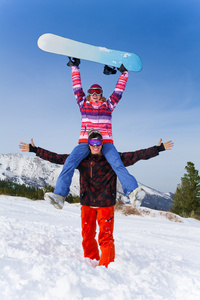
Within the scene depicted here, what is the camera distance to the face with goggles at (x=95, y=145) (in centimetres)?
366

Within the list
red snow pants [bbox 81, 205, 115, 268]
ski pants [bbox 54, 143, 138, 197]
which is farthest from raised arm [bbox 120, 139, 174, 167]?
red snow pants [bbox 81, 205, 115, 268]

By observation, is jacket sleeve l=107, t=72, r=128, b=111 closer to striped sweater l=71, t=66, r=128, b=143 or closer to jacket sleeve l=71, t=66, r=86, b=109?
striped sweater l=71, t=66, r=128, b=143

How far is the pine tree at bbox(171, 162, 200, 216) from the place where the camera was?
1099 inches

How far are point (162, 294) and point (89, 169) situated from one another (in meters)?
1.77

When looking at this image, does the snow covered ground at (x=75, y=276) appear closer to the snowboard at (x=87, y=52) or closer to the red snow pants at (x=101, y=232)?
the red snow pants at (x=101, y=232)

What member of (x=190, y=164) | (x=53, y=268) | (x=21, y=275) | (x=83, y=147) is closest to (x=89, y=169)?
(x=83, y=147)

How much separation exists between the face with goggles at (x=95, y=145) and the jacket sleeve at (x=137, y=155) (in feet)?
1.26

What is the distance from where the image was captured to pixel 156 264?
384 centimetres

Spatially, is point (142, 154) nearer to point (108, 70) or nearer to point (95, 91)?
point (95, 91)

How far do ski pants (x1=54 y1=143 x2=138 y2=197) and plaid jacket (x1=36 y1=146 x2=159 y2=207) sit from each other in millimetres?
157

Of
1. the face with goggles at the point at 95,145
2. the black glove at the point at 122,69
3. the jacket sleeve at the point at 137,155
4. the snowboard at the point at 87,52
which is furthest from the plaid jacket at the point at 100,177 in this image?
the snowboard at the point at 87,52

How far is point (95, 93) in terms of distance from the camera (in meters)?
4.12

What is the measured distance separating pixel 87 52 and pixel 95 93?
1.05 metres

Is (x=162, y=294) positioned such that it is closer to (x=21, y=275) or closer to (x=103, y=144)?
(x=21, y=275)
